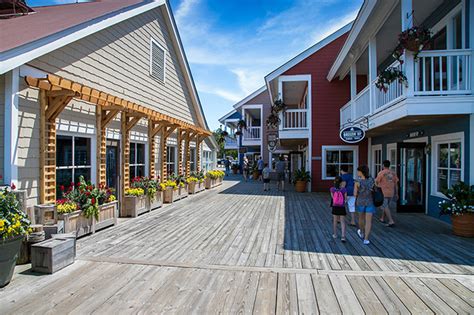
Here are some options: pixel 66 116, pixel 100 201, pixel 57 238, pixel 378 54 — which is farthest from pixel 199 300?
pixel 378 54

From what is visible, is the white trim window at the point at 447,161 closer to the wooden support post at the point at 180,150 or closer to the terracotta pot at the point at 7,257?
the terracotta pot at the point at 7,257

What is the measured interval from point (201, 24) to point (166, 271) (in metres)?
9.26

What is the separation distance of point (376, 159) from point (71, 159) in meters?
11.0

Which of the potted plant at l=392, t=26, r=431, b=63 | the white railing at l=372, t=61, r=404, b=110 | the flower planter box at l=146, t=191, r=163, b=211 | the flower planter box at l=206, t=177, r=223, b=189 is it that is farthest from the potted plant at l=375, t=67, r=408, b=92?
the flower planter box at l=206, t=177, r=223, b=189

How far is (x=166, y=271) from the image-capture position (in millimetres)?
4090

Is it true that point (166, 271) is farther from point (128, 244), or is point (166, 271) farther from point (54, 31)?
point (54, 31)

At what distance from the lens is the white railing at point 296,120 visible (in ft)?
46.3

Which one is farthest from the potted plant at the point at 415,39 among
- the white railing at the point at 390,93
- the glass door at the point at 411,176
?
the glass door at the point at 411,176

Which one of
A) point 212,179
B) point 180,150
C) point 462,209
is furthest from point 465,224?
point 212,179

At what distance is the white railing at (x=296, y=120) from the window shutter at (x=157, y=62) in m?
5.85

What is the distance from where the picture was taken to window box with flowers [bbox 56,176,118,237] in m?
5.23

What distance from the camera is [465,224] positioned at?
5879mm

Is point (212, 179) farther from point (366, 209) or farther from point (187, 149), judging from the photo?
point (366, 209)

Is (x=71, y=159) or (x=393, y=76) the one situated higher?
(x=393, y=76)
